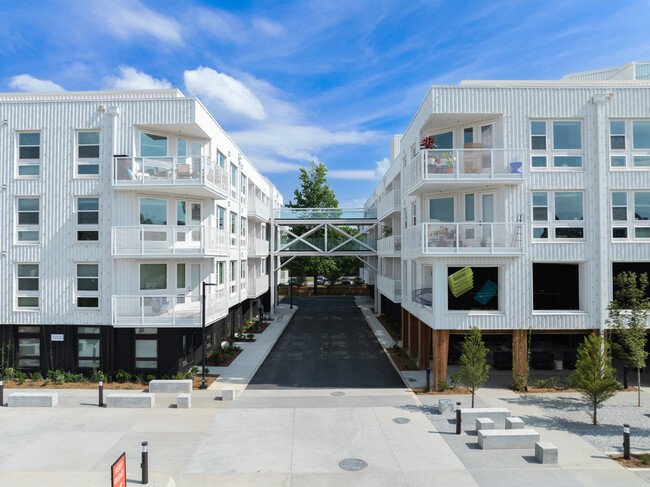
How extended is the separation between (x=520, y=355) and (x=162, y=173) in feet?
52.2

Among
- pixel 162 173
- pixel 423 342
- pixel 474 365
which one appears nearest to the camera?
pixel 474 365

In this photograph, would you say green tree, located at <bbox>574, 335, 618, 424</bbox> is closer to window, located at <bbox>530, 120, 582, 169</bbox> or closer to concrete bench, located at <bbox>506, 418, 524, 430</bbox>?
concrete bench, located at <bbox>506, 418, 524, 430</bbox>

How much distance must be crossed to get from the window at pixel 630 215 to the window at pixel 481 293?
4.89 metres

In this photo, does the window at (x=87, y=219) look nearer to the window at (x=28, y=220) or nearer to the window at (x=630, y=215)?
the window at (x=28, y=220)

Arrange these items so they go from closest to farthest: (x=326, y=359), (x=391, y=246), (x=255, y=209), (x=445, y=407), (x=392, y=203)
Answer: (x=445, y=407)
(x=326, y=359)
(x=392, y=203)
(x=391, y=246)
(x=255, y=209)

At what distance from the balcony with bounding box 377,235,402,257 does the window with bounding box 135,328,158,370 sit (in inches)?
582

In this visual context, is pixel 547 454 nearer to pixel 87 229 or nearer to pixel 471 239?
pixel 471 239

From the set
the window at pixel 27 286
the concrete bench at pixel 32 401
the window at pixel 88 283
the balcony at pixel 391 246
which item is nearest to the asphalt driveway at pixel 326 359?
the balcony at pixel 391 246

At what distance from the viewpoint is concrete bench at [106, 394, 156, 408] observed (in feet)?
48.2

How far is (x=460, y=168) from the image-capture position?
1650cm

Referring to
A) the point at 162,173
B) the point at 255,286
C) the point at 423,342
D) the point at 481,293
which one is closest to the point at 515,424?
the point at 481,293

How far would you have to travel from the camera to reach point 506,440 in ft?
37.3

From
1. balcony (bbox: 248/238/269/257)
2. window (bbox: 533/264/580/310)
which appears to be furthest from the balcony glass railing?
window (bbox: 533/264/580/310)

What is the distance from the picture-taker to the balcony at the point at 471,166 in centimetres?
1636
